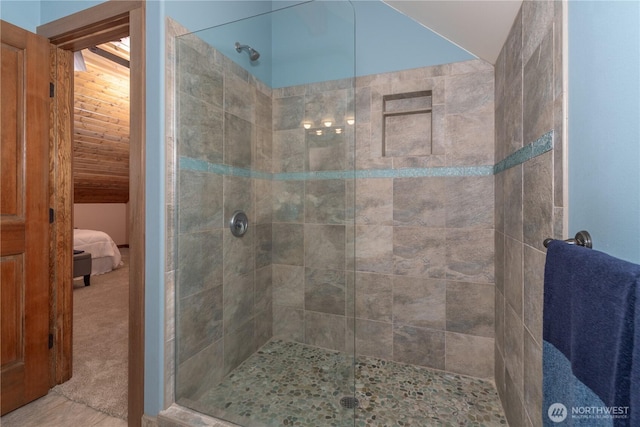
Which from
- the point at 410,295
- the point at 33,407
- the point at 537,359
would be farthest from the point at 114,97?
the point at 537,359

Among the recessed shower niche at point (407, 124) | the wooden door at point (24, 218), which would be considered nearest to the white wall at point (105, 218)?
the wooden door at point (24, 218)

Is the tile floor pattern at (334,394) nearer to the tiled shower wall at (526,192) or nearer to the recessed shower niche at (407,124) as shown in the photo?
the tiled shower wall at (526,192)

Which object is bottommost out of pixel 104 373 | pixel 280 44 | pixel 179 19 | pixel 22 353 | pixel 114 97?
pixel 104 373

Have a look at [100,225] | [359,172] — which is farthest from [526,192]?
[100,225]

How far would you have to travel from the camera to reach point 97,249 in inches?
177

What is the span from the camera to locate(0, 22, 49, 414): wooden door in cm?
153

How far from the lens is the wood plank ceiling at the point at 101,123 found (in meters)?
3.42

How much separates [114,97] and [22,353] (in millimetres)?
3551

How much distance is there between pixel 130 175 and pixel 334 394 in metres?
1.67

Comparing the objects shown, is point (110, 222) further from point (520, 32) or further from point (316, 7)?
point (520, 32)

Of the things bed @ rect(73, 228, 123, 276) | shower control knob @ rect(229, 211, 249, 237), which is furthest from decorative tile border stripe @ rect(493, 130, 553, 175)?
bed @ rect(73, 228, 123, 276)

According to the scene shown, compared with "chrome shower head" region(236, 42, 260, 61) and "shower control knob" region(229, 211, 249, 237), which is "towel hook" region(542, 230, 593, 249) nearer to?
"shower control knob" region(229, 211, 249, 237)

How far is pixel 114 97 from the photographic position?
3.93 m

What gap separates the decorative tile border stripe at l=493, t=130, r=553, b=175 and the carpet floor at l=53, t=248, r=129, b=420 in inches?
94.8
